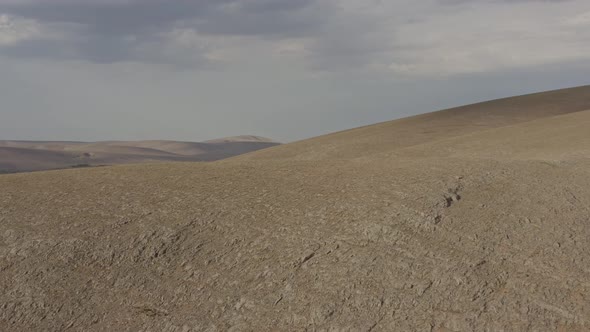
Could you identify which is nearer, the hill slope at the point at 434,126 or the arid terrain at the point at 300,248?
the arid terrain at the point at 300,248

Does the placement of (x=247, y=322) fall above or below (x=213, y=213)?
below

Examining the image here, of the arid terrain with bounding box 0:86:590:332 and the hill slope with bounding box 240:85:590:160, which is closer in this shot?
the arid terrain with bounding box 0:86:590:332

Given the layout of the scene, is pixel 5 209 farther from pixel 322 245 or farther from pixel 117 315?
pixel 322 245

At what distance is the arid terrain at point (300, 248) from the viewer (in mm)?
11945

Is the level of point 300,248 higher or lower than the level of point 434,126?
lower

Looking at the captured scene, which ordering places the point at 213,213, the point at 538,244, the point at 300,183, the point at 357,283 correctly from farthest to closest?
the point at 300,183 → the point at 213,213 → the point at 538,244 → the point at 357,283

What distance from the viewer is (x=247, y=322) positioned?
11.9 meters

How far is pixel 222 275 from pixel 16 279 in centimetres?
464

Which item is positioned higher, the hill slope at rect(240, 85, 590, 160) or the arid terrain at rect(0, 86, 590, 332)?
the hill slope at rect(240, 85, 590, 160)

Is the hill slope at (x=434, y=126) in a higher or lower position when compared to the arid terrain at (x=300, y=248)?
higher

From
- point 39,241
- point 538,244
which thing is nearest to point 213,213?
point 39,241

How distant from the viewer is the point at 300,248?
46.2 ft

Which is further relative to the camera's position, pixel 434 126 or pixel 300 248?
pixel 434 126

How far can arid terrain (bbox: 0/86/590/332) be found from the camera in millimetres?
11945
